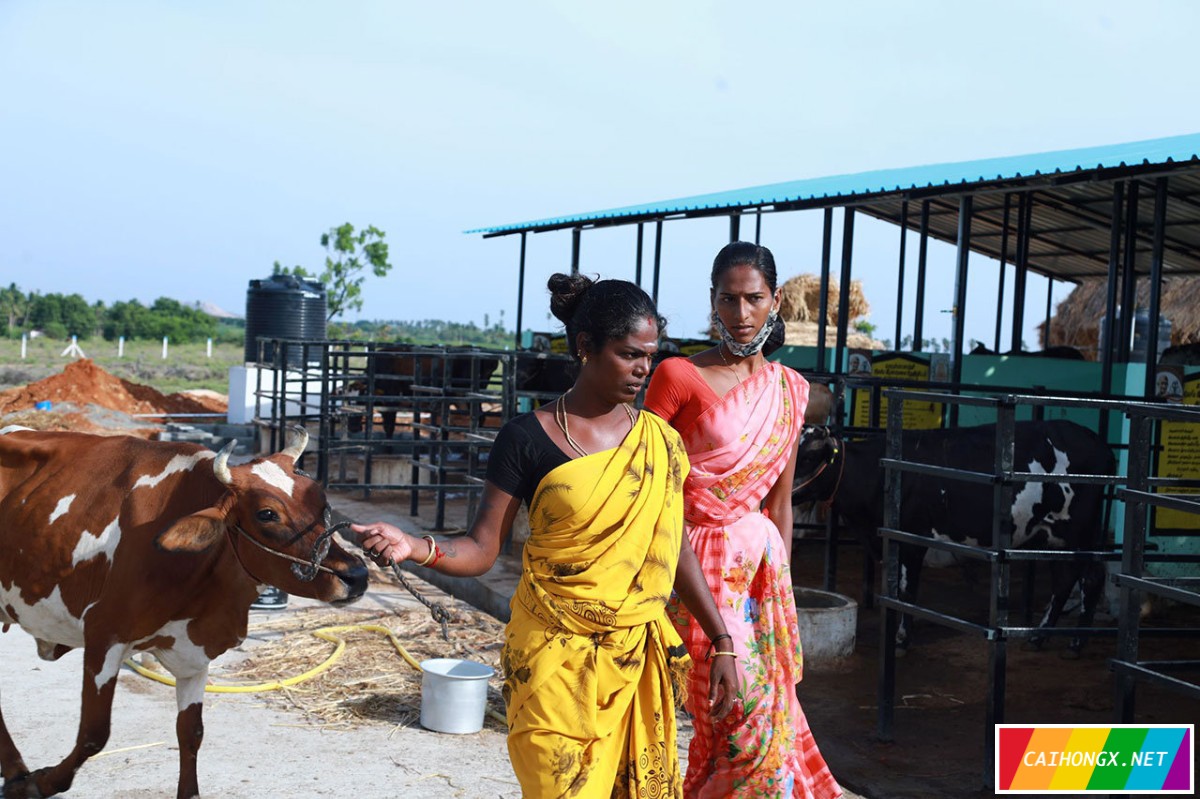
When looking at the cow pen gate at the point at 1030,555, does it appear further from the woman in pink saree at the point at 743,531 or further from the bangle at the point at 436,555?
the bangle at the point at 436,555

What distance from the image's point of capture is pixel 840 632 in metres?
6.50

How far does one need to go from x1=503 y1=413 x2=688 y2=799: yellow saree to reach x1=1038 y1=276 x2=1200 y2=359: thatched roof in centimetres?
1234

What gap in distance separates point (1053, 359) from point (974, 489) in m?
2.55

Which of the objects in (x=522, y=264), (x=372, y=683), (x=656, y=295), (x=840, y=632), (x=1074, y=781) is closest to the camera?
(x=1074, y=781)

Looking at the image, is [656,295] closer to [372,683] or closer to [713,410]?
[372,683]

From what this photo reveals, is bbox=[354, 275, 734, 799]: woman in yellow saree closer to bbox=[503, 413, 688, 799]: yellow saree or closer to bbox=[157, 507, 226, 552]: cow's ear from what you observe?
bbox=[503, 413, 688, 799]: yellow saree

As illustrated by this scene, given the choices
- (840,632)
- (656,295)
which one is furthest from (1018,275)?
(840,632)

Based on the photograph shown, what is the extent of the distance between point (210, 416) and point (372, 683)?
14.7 m

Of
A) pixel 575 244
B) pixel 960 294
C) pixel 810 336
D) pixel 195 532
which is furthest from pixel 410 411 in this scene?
pixel 195 532

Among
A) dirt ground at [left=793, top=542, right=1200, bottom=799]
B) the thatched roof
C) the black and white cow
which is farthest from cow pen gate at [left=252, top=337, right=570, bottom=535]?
the thatched roof

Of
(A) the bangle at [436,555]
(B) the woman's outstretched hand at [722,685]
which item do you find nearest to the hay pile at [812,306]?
(B) the woman's outstretched hand at [722,685]

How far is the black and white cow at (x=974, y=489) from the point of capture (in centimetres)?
743

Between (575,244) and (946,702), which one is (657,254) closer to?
(575,244)

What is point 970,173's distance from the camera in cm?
895
